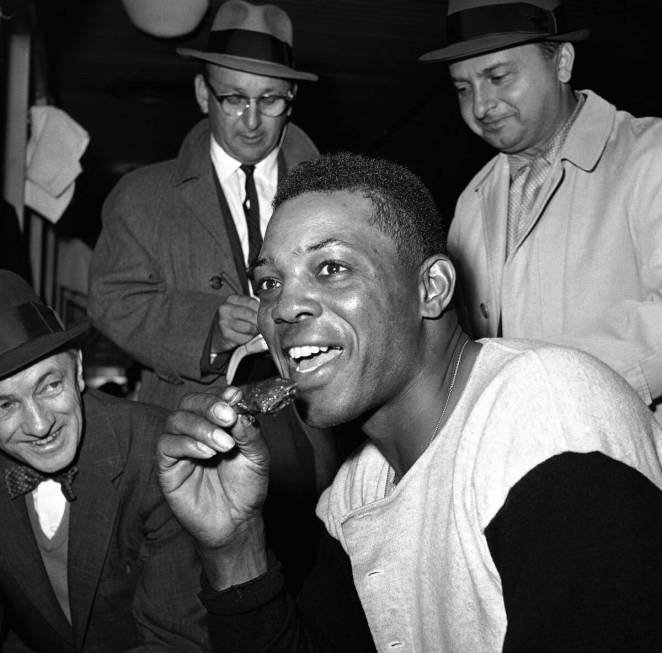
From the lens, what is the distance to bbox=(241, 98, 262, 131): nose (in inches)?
127

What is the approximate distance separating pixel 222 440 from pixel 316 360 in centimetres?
26

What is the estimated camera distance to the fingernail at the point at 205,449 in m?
1.75

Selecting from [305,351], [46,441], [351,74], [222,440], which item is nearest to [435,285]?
[305,351]

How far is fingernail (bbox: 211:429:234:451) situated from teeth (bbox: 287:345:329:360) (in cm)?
23

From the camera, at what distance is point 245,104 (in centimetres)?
327

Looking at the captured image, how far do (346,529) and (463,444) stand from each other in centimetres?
45

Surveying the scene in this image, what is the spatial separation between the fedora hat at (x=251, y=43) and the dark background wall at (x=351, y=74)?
173 centimetres

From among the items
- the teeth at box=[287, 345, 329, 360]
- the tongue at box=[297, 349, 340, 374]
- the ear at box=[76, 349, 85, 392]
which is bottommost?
the ear at box=[76, 349, 85, 392]

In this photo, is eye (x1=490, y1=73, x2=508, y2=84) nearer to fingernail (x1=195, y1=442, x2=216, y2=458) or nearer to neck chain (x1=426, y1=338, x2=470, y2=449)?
neck chain (x1=426, y1=338, x2=470, y2=449)

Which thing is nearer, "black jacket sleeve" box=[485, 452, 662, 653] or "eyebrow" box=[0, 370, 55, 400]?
"black jacket sleeve" box=[485, 452, 662, 653]

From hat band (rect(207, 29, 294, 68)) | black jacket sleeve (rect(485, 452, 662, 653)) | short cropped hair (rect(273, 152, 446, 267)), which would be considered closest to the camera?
black jacket sleeve (rect(485, 452, 662, 653))

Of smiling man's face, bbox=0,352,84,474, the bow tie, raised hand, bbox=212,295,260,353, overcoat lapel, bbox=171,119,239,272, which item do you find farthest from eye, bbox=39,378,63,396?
overcoat lapel, bbox=171,119,239,272

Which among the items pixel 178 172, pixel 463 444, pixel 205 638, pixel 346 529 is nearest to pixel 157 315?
pixel 178 172

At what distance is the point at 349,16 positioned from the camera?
210 inches
